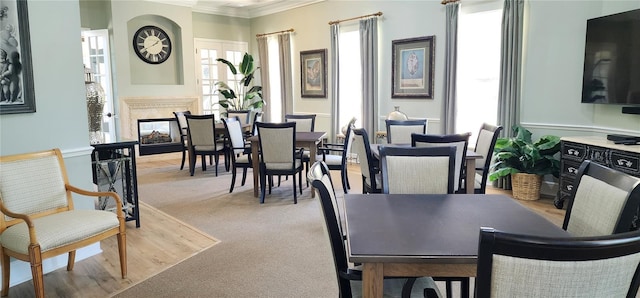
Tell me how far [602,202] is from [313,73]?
634cm

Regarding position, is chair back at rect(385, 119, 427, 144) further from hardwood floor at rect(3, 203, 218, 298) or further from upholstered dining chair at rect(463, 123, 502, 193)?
hardwood floor at rect(3, 203, 218, 298)

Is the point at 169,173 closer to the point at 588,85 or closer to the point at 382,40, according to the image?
the point at 382,40

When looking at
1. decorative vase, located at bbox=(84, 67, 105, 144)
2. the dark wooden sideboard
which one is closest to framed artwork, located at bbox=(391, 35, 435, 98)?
the dark wooden sideboard

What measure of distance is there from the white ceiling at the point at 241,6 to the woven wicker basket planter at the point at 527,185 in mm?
4618

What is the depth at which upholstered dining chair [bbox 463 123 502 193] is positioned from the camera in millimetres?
3791

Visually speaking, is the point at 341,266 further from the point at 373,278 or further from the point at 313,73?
the point at 313,73

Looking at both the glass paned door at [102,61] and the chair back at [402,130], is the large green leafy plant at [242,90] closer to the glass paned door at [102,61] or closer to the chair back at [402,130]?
the glass paned door at [102,61]

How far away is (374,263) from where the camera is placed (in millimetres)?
1492

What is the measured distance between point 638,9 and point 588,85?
33.5 inches

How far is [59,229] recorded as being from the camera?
2.52 m

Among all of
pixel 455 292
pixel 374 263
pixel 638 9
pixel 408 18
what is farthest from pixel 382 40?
pixel 374 263

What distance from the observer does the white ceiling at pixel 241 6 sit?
782 centimetres

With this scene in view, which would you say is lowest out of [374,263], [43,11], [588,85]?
[374,263]

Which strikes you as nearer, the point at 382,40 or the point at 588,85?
the point at 588,85
